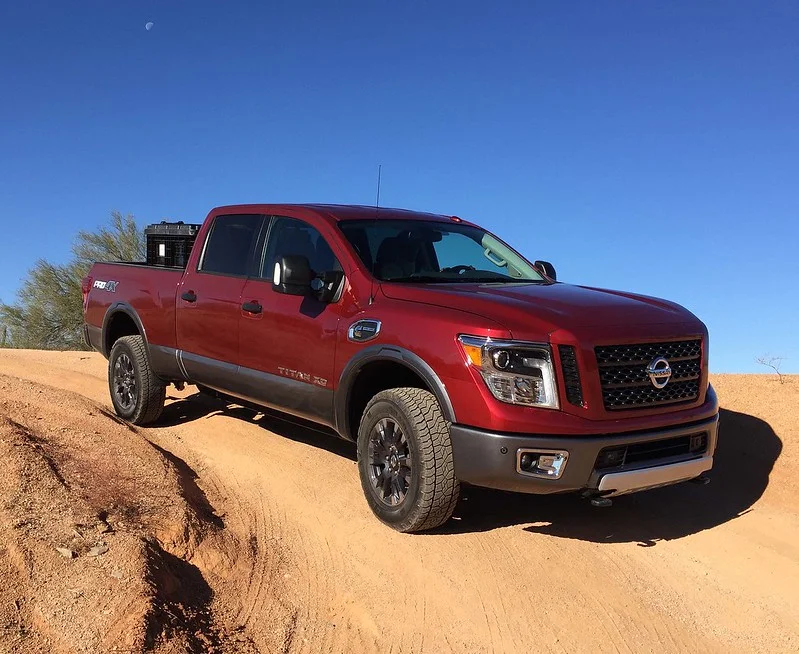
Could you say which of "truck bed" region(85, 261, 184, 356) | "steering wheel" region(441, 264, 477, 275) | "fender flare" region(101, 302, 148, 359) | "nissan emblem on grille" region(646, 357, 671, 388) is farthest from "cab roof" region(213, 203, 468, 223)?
"nissan emblem on grille" region(646, 357, 671, 388)

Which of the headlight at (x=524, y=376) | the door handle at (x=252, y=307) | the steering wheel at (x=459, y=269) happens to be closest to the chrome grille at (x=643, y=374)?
the headlight at (x=524, y=376)

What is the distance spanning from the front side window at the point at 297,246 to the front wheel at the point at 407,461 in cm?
123

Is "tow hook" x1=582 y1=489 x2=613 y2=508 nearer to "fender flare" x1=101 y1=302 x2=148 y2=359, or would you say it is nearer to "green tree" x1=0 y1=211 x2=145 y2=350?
"fender flare" x1=101 y1=302 x2=148 y2=359

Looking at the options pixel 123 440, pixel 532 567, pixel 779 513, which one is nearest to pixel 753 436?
pixel 779 513

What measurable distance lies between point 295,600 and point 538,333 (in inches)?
76.7

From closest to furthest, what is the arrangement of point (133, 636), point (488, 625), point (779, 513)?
point (133, 636) < point (488, 625) < point (779, 513)

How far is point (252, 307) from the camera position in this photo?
605 centimetres

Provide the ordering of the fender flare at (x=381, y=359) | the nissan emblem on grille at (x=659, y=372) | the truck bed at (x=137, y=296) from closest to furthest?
the fender flare at (x=381, y=359) < the nissan emblem on grille at (x=659, y=372) < the truck bed at (x=137, y=296)

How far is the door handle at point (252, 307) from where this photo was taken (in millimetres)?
5999

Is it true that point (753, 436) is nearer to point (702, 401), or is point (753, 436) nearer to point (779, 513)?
point (779, 513)

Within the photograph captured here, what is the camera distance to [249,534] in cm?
493

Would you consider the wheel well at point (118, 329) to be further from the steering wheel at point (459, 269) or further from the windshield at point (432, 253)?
the steering wheel at point (459, 269)

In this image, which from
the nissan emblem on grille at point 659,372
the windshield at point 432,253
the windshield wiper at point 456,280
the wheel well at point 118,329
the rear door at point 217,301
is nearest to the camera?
the nissan emblem on grille at point 659,372

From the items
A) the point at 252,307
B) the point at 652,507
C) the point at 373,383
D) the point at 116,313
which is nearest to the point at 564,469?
the point at 373,383
